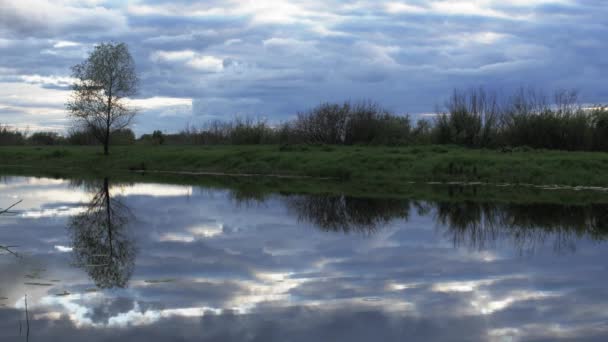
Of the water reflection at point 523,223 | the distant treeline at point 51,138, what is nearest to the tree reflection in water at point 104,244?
the water reflection at point 523,223

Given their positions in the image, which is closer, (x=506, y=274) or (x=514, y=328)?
(x=514, y=328)

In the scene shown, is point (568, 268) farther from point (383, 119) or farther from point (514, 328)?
point (383, 119)

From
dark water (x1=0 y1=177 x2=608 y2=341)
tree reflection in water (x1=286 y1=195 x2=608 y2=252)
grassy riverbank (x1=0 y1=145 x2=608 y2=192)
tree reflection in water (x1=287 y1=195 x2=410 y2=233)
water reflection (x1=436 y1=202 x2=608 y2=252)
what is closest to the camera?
dark water (x1=0 y1=177 x2=608 y2=341)

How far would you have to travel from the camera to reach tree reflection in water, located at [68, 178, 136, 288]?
9.63 metres

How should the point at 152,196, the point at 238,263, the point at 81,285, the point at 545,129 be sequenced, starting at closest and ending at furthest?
the point at 81,285
the point at 238,263
the point at 152,196
the point at 545,129

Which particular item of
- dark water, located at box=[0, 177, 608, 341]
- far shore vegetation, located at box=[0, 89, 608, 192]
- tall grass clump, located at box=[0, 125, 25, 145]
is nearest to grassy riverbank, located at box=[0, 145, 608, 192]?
far shore vegetation, located at box=[0, 89, 608, 192]

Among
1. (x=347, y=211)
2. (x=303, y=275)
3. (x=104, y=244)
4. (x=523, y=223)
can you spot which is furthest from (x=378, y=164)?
(x=303, y=275)

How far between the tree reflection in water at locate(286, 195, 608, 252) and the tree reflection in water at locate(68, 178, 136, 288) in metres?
4.55

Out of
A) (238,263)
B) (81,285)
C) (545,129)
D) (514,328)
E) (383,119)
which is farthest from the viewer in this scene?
(383,119)

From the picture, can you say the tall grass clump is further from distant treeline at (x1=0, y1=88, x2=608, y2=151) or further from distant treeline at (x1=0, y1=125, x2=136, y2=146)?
distant treeline at (x1=0, y1=88, x2=608, y2=151)

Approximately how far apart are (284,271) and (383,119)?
35.2 metres

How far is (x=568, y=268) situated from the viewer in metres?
10.6

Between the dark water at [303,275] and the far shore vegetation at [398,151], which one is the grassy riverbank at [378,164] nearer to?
the far shore vegetation at [398,151]

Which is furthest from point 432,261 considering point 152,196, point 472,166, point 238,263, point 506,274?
point 472,166
